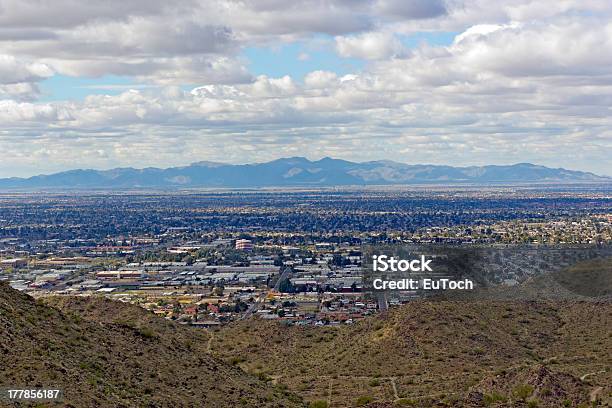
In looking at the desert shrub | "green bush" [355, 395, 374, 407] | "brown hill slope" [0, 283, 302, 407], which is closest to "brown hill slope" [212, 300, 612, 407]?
"green bush" [355, 395, 374, 407]

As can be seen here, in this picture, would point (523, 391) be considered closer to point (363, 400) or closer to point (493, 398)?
point (493, 398)

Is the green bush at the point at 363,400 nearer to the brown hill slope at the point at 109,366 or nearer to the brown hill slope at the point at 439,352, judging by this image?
the brown hill slope at the point at 439,352

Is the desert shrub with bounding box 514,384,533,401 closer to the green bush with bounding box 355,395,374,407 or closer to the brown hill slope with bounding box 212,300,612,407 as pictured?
the brown hill slope with bounding box 212,300,612,407

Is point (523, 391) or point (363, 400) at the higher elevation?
point (523, 391)

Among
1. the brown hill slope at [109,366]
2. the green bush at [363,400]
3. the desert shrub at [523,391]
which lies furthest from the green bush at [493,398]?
the brown hill slope at [109,366]

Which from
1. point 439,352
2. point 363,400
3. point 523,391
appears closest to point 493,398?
point 523,391

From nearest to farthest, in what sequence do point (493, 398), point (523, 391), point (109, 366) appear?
point (109, 366) → point (493, 398) → point (523, 391)

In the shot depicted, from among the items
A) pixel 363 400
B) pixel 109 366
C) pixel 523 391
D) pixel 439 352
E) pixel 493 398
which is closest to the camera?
pixel 109 366

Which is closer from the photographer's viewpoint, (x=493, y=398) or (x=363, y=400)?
(x=493, y=398)
